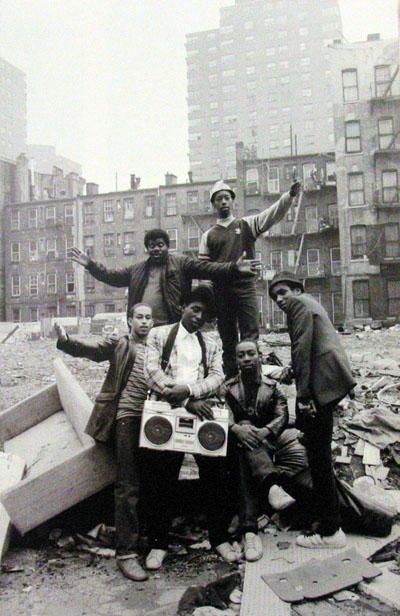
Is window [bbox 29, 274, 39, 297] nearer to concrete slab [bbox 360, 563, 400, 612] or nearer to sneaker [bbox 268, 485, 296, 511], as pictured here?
sneaker [bbox 268, 485, 296, 511]

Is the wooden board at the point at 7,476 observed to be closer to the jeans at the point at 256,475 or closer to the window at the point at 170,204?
the jeans at the point at 256,475

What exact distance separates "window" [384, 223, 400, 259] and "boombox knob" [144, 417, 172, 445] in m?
26.0

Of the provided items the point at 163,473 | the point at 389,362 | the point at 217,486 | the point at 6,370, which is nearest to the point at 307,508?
the point at 217,486

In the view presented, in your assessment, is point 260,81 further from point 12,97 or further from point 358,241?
point 12,97

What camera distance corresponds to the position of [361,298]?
90.9 feet

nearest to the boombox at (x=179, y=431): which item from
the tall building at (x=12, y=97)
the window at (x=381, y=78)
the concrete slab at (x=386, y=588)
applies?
the concrete slab at (x=386, y=588)

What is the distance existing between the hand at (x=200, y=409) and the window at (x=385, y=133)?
88.9 ft

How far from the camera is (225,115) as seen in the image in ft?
236

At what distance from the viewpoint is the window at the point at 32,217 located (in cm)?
4112

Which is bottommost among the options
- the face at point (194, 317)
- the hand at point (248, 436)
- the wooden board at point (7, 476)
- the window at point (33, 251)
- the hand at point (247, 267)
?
the wooden board at point (7, 476)

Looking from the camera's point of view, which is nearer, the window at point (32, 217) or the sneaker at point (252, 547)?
the sneaker at point (252, 547)

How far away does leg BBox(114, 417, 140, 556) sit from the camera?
3846 millimetres

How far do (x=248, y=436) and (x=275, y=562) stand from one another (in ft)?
2.98

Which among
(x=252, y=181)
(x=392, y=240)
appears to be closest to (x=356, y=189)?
(x=392, y=240)
